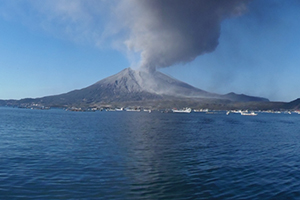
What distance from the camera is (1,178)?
39.7 feet

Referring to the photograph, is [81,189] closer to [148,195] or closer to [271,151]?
[148,195]

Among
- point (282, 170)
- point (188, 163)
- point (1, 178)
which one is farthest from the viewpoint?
point (188, 163)

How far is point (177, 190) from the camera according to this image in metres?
11.0

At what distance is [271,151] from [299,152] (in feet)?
7.80

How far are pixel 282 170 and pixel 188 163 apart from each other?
561 cm

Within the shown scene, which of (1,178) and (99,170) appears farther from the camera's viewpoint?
(99,170)

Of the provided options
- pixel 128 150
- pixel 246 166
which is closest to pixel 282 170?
pixel 246 166

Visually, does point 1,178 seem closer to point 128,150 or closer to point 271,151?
point 128,150

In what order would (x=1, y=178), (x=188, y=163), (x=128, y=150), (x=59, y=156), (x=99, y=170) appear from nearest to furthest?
(x=1, y=178) → (x=99, y=170) → (x=188, y=163) → (x=59, y=156) → (x=128, y=150)

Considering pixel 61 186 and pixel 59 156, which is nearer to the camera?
pixel 61 186

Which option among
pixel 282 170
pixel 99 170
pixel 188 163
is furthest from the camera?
pixel 188 163

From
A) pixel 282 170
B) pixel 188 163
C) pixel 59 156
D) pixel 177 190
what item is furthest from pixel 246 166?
pixel 59 156

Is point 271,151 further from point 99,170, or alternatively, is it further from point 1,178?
point 1,178

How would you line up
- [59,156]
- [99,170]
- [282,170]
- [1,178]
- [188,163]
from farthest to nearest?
[59,156]
[188,163]
[282,170]
[99,170]
[1,178]
